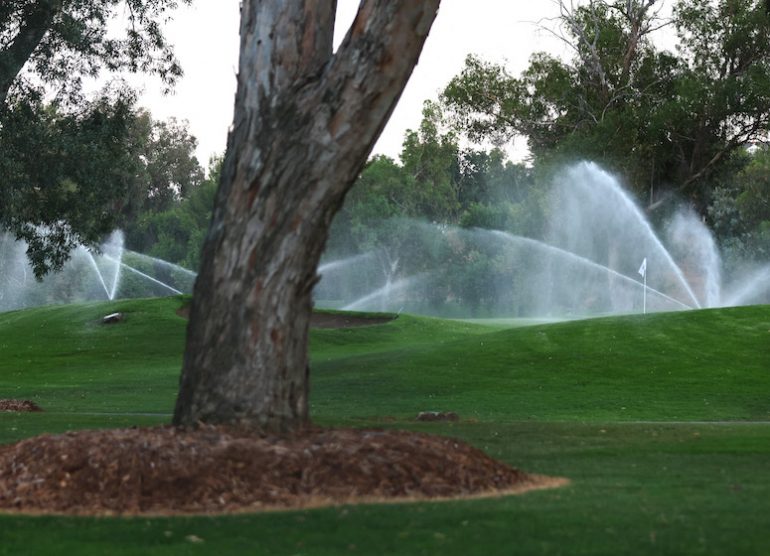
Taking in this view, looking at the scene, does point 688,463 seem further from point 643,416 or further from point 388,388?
point 388,388

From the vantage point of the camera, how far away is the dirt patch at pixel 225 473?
8148 mm

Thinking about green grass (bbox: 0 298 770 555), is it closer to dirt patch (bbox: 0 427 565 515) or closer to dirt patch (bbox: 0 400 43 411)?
dirt patch (bbox: 0 427 565 515)

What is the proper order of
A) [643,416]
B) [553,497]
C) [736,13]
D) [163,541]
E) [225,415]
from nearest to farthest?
1. [163,541]
2. [553,497]
3. [225,415]
4. [643,416]
5. [736,13]

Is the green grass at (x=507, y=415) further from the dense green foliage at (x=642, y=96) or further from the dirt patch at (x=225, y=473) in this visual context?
the dense green foliage at (x=642, y=96)

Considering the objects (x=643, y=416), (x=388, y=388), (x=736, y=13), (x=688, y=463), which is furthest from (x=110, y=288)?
(x=688, y=463)

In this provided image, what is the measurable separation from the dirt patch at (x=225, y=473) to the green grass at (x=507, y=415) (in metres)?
0.41

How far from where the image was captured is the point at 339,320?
37750 mm

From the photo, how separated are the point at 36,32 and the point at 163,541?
1816 centimetres

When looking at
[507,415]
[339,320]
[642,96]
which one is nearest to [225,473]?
[507,415]

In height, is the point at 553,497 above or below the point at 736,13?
below

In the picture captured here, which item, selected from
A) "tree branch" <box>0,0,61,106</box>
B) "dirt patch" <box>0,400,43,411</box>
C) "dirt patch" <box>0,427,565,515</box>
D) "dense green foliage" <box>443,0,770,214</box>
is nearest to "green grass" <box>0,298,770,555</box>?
"dirt patch" <box>0,427,565,515</box>


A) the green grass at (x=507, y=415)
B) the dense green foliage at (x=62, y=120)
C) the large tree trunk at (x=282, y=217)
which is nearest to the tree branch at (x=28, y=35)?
the dense green foliage at (x=62, y=120)

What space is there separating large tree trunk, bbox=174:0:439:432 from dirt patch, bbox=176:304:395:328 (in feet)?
89.2

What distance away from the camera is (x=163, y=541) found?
22.7 feet
